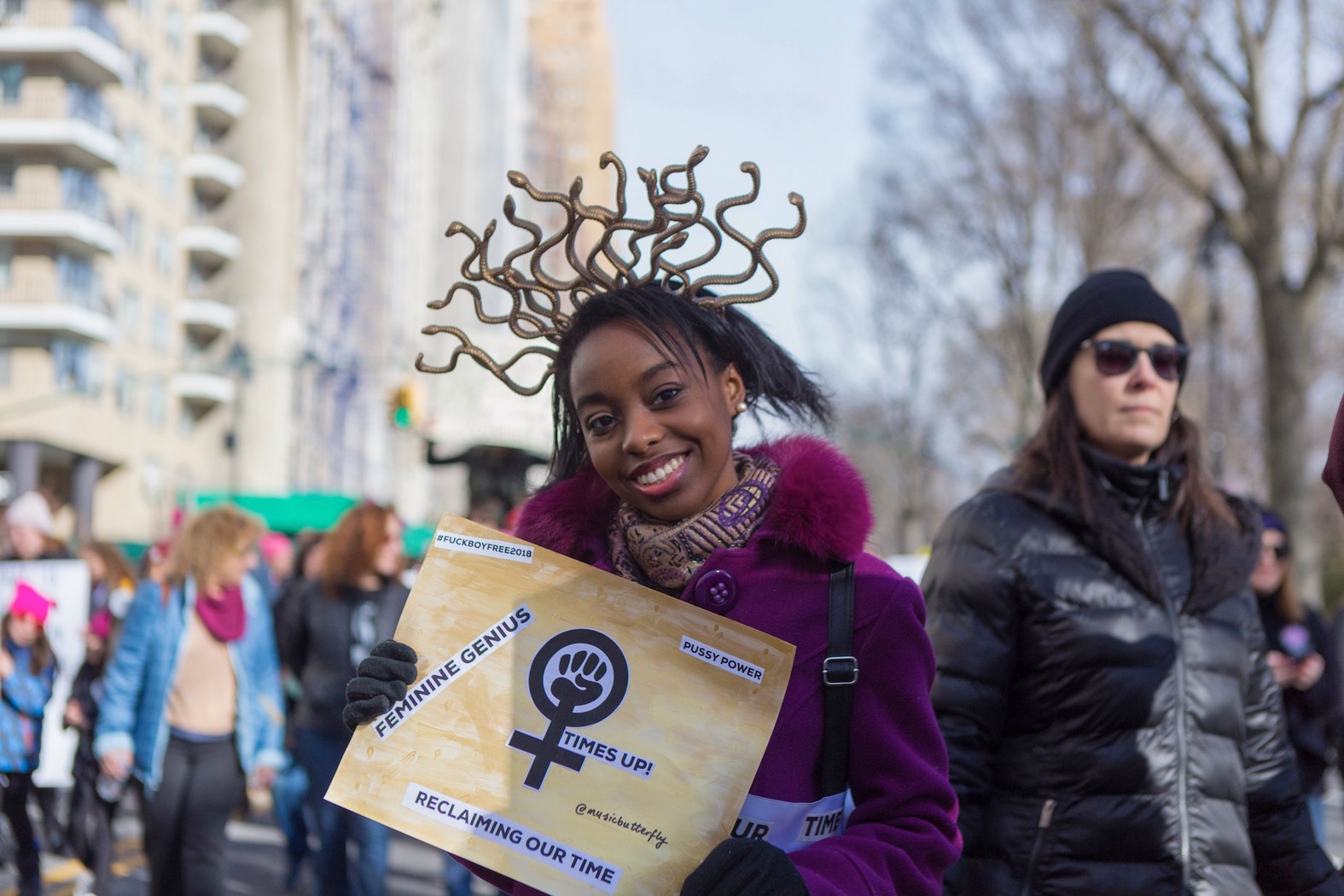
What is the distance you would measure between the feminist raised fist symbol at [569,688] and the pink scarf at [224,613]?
4.79 m

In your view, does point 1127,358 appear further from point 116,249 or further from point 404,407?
point 116,249

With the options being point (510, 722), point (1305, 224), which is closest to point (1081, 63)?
point (1305, 224)

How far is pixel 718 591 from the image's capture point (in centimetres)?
225

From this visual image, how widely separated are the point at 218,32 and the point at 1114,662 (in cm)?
5039

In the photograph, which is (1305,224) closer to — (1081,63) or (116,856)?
(1081,63)

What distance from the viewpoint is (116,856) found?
401 inches

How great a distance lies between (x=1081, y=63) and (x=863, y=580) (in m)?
19.5

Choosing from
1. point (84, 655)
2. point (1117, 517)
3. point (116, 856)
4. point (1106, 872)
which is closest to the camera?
point (1106, 872)

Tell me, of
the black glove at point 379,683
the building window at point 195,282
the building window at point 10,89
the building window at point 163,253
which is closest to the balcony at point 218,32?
the building window at point 163,253

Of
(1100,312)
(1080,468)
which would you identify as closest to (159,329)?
(1100,312)

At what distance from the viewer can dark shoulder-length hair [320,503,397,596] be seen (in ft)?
26.3

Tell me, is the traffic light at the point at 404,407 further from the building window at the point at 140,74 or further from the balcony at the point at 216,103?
the balcony at the point at 216,103

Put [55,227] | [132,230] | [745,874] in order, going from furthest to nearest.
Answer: [132,230] → [55,227] → [745,874]

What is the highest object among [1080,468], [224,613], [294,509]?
[1080,468]
